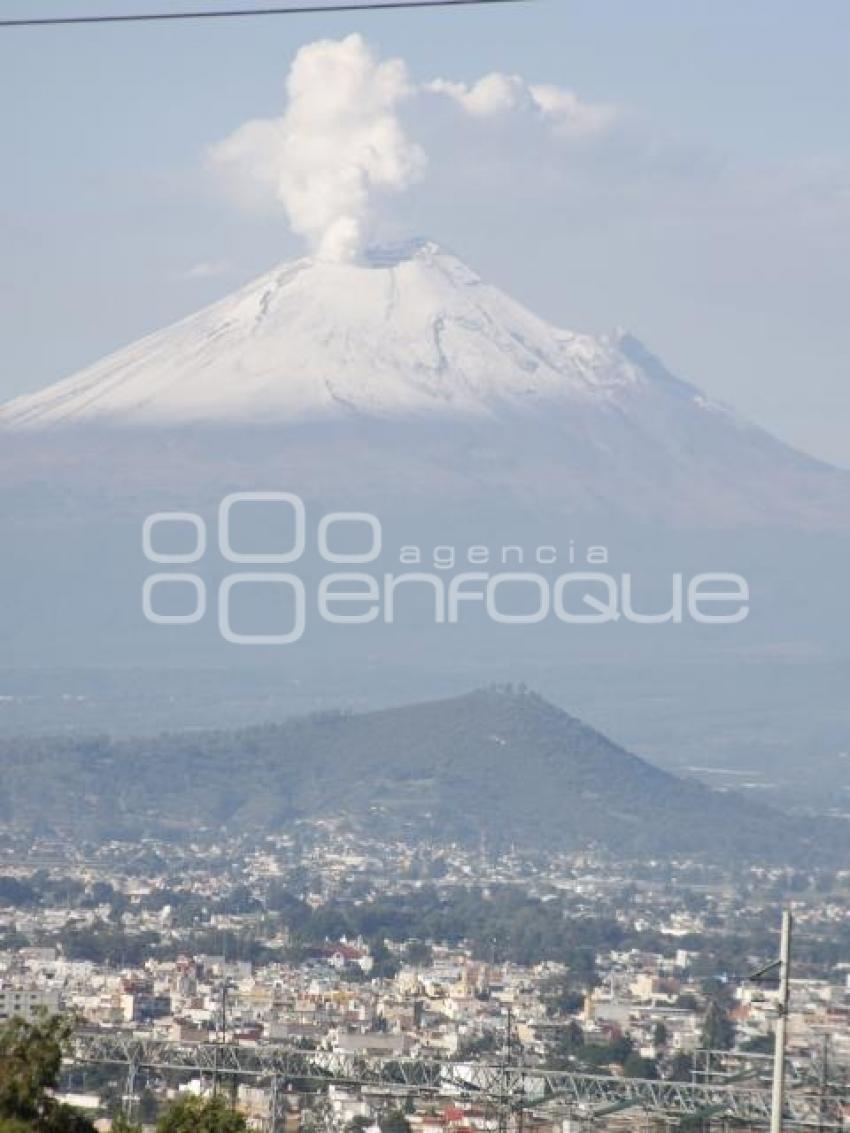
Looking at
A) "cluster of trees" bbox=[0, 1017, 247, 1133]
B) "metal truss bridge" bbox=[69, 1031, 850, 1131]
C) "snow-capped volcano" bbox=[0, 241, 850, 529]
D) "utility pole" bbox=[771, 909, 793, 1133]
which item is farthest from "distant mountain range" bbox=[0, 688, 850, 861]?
"utility pole" bbox=[771, 909, 793, 1133]

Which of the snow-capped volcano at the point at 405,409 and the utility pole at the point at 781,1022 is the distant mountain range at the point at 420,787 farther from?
the utility pole at the point at 781,1022

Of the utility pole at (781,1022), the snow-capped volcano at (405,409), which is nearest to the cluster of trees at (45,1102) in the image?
the utility pole at (781,1022)

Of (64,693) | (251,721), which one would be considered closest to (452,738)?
(251,721)

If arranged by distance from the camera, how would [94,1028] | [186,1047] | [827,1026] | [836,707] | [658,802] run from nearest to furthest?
[186,1047], [94,1028], [827,1026], [658,802], [836,707]

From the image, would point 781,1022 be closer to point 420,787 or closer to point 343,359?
point 420,787


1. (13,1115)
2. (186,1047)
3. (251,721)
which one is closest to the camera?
(13,1115)

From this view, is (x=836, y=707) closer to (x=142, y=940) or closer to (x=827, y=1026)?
(x=142, y=940)
